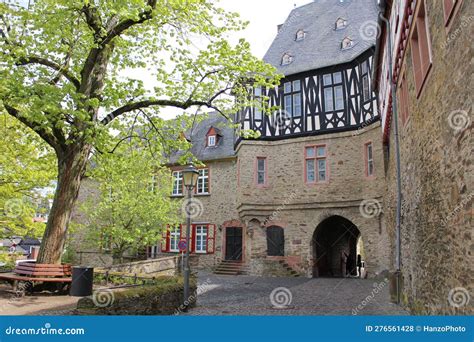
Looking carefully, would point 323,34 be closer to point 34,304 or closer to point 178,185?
point 178,185

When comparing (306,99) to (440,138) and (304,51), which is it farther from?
(440,138)

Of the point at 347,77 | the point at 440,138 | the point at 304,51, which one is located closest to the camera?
the point at 440,138

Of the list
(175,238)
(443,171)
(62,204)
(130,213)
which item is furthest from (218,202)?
Answer: (443,171)

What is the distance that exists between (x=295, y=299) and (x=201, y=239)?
1175 cm

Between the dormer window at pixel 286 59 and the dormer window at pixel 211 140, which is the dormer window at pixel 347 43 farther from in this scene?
the dormer window at pixel 211 140

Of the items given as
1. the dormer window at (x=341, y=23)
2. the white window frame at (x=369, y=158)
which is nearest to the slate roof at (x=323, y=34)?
the dormer window at (x=341, y=23)

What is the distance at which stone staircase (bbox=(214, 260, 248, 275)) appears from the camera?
18688mm

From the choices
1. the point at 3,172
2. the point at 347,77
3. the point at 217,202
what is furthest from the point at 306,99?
the point at 3,172

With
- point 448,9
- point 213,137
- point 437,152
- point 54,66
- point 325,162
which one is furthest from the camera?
point 213,137

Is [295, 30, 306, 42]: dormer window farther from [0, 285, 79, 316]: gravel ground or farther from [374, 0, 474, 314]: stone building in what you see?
[0, 285, 79, 316]: gravel ground

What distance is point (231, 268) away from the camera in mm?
19094

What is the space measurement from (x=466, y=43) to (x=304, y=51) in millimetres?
15707

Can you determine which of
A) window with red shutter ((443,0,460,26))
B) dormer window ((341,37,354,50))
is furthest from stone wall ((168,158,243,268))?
window with red shutter ((443,0,460,26))

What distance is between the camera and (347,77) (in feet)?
54.9
